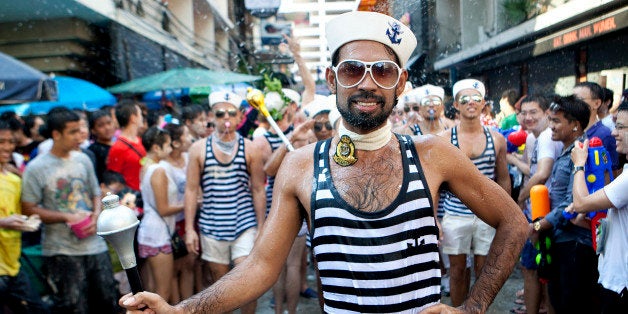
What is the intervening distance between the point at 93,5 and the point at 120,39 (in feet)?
5.74

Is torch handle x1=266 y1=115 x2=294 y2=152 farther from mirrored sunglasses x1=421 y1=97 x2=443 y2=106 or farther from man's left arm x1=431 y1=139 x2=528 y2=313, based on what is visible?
man's left arm x1=431 y1=139 x2=528 y2=313

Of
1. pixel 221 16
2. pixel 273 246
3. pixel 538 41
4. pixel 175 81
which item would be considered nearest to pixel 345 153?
pixel 273 246

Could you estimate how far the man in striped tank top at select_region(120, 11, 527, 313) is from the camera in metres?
2.07

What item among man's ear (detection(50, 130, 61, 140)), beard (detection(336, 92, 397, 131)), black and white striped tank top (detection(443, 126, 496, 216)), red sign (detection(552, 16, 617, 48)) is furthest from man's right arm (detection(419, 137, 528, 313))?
red sign (detection(552, 16, 617, 48))

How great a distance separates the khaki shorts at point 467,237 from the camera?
489 cm

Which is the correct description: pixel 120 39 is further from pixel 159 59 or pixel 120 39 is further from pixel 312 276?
pixel 312 276

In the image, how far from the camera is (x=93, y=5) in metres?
10.7

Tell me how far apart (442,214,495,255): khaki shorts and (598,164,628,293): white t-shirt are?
5.06 ft

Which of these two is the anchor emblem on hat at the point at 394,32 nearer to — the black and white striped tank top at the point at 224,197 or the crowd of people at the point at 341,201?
the crowd of people at the point at 341,201

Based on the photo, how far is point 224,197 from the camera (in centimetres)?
476

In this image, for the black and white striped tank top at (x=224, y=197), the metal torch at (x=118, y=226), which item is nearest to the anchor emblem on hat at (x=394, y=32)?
the metal torch at (x=118, y=226)

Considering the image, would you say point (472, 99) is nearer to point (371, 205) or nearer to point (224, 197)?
point (224, 197)

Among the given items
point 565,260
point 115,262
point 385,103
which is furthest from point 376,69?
point 115,262

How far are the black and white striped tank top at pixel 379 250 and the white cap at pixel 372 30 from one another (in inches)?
20.7
